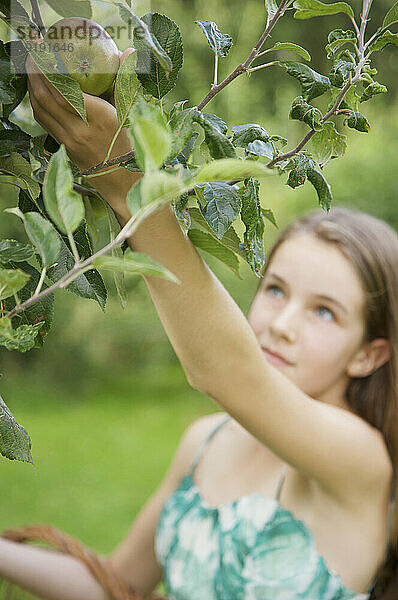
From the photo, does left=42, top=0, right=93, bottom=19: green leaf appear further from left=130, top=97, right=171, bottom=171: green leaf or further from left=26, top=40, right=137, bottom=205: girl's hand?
left=130, top=97, right=171, bottom=171: green leaf

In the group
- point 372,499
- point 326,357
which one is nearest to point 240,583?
point 372,499

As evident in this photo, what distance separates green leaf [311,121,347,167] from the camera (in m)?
0.42

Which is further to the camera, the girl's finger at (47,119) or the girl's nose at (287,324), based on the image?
the girl's nose at (287,324)

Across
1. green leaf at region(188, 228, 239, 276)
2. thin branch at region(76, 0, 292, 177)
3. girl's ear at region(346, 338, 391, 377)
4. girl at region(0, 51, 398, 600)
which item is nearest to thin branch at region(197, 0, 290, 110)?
thin branch at region(76, 0, 292, 177)

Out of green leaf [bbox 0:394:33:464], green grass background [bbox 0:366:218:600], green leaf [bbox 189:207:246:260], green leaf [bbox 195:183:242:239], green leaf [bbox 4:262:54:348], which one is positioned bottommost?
green grass background [bbox 0:366:218:600]

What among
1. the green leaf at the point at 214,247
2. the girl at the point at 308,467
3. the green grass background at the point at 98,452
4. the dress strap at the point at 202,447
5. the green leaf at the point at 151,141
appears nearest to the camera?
the green leaf at the point at 151,141

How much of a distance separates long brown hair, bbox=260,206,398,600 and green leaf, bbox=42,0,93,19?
0.77 m

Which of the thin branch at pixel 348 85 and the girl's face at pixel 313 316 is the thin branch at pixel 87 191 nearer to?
the thin branch at pixel 348 85

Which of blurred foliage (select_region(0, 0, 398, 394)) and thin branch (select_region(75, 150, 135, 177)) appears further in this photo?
blurred foliage (select_region(0, 0, 398, 394))

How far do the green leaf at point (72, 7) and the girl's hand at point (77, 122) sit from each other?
29 millimetres

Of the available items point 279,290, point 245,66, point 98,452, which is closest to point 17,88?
point 245,66

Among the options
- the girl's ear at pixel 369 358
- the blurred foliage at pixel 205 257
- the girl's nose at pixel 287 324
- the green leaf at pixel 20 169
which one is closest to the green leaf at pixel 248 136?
the green leaf at pixel 20 169

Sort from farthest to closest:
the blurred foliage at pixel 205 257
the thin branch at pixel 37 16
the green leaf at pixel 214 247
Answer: the blurred foliage at pixel 205 257, the green leaf at pixel 214 247, the thin branch at pixel 37 16

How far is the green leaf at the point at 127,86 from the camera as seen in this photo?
0.36 metres
